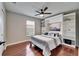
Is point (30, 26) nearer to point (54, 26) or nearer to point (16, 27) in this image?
point (16, 27)

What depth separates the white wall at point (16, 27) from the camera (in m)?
1.32

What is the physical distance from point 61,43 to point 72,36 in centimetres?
54

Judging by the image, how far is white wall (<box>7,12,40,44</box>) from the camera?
51.9 inches

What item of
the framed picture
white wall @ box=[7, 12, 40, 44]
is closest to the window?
white wall @ box=[7, 12, 40, 44]

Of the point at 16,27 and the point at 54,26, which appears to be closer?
the point at 16,27

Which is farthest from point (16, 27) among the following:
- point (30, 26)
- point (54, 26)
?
point (54, 26)

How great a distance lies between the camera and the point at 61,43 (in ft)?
8.30

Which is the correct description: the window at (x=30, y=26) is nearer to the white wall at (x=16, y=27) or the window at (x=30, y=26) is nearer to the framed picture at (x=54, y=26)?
the white wall at (x=16, y=27)

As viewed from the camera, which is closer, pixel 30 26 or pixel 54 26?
pixel 30 26

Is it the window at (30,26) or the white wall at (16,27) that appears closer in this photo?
the white wall at (16,27)

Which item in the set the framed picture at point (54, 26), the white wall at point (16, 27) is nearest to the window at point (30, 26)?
the white wall at point (16, 27)

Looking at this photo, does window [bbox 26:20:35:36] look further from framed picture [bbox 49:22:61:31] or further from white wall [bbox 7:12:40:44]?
framed picture [bbox 49:22:61:31]

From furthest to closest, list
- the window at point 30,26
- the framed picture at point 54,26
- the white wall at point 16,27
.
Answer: the framed picture at point 54,26, the window at point 30,26, the white wall at point 16,27

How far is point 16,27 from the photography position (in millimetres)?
1426
